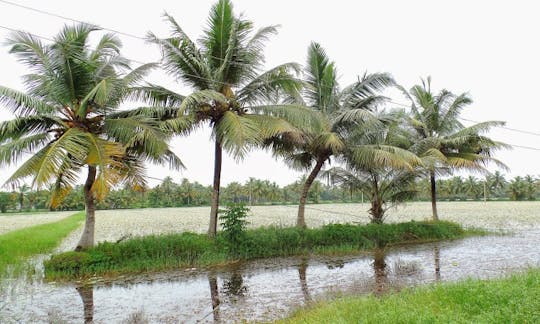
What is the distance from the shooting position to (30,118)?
9070 millimetres

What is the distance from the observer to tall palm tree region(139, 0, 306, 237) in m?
11.0

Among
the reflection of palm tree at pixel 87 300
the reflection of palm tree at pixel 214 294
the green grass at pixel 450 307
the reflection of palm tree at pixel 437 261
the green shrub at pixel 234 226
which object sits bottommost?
the reflection of palm tree at pixel 87 300

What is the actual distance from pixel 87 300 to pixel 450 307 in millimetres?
6397

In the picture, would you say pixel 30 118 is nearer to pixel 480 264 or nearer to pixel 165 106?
pixel 165 106

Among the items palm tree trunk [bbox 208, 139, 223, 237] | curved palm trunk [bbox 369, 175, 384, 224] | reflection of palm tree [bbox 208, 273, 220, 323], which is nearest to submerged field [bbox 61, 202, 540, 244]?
curved palm trunk [bbox 369, 175, 384, 224]

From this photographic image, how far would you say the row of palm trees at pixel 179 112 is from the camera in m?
8.98

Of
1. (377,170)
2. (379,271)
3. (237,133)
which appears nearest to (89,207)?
(237,133)

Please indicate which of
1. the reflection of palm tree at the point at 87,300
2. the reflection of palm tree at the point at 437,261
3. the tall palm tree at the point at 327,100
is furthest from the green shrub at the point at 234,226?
the reflection of palm tree at the point at 437,261

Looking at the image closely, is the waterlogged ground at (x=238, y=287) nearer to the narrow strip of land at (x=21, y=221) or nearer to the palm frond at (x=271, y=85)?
the palm frond at (x=271, y=85)

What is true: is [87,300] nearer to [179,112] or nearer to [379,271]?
[179,112]

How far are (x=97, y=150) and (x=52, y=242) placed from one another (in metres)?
9.23

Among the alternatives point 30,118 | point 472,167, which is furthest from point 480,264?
point 30,118

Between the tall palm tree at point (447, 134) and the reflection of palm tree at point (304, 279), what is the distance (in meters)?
8.25

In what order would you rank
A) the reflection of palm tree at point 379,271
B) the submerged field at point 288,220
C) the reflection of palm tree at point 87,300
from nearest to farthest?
1. the reflection of palm tree at point 87,300
2. the reflection of palm tree at point 379,271
3. the submerged field at point 288,220
